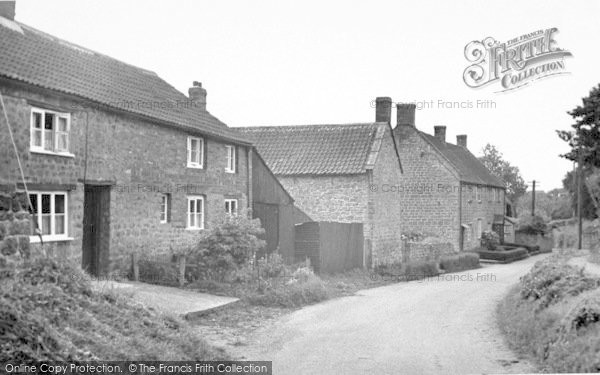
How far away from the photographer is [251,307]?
1675 cm

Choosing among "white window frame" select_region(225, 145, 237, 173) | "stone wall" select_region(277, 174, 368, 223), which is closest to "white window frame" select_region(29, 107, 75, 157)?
"white window frame" select_region(225, 145, 237, 173)

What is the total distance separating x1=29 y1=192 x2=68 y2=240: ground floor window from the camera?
601 inches

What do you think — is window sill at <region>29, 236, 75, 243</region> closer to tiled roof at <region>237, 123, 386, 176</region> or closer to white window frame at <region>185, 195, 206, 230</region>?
white window frame at <region>185, 195, 206, 230</region>

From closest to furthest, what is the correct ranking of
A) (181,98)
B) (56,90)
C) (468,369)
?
(468,369) < (56,90) < (181,98)

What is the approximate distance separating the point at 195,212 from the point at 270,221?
12.5 ft

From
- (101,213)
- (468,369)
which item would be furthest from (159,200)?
(468,369)

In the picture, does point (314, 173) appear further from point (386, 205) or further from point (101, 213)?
point (101, 213)

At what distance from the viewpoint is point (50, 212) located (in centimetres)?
1579

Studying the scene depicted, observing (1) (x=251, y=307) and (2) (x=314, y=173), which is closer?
(1) (x=251, y=307)

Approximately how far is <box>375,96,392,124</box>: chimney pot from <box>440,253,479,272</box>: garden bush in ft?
25.8

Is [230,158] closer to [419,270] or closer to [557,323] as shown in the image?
[419,270]

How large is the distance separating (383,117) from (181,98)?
1253cm

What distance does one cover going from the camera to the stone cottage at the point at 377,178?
1198 inches

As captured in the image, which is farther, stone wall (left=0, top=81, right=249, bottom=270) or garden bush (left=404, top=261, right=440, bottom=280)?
garden bush (left=404, top=261, right=440, bottom=280)
